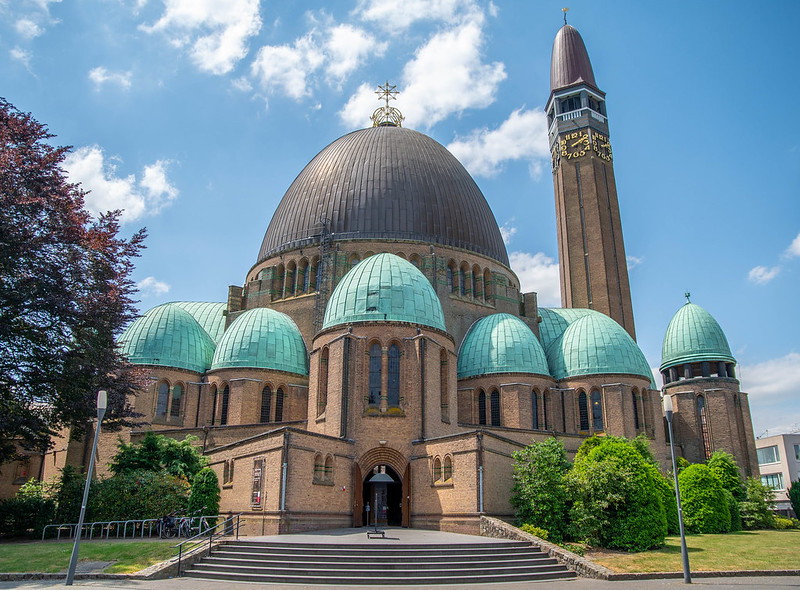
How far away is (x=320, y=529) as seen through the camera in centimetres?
2658

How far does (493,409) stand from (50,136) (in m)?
24.7

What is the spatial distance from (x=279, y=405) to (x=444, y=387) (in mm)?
9274

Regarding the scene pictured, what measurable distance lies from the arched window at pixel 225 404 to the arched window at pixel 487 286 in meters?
16.6

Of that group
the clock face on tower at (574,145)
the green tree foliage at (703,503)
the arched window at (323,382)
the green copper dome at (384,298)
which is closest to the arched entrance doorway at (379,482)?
the arched window at (323,382)

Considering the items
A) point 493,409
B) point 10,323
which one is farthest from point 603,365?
point 10,323

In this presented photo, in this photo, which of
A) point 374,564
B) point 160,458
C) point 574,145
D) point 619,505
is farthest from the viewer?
point 574,145

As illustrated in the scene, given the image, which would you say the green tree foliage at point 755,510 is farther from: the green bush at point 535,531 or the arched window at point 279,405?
the arched window at point 279,405

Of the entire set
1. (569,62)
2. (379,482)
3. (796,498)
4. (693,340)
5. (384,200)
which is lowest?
(796,498)

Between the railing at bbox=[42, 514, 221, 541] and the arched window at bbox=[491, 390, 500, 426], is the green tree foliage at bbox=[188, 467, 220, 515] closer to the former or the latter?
the railing at bbox=[42, 514, 221, 541]

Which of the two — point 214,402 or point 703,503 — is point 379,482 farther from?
point 703,503

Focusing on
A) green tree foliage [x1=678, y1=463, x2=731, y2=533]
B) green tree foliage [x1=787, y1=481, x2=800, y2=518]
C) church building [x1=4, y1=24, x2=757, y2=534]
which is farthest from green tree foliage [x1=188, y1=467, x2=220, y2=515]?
green tree foliage [x1=787, y1=481, x2=800, y2=518]

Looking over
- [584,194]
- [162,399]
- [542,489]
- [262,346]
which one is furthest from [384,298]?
[584,194]

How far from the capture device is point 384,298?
3188 centimetres

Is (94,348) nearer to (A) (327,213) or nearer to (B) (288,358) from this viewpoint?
(B) (288,358)
